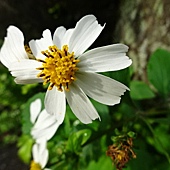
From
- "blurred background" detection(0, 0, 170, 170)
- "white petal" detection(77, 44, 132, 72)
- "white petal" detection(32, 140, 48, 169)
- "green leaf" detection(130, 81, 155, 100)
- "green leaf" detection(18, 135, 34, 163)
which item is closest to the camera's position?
"white petal" detection(77, 44, 132, 72)

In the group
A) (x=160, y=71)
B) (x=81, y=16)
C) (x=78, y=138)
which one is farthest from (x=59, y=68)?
(x=81, y=16)

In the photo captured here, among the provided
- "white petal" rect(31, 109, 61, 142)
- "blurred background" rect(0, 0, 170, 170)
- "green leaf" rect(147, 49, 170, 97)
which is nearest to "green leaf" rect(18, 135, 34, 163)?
"blurred background" rect(0, 0, 170, 170)

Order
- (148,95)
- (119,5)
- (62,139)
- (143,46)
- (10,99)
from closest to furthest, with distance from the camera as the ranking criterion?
(62,139) < (148,95) < (143,46) < (119,5) < (10,99)

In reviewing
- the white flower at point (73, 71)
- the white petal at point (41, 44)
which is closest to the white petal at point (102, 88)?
the white flower at point (73, 71)

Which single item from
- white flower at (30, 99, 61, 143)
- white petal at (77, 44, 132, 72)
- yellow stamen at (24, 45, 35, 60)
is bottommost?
white flower at (30, 99, 61, 143)

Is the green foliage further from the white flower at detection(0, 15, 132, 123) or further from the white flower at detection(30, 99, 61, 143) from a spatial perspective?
the white flower at detection(0, 15, 132, 123)

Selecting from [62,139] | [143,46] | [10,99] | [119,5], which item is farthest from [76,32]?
[10,99]

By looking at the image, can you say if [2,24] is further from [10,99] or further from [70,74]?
[70,74]
